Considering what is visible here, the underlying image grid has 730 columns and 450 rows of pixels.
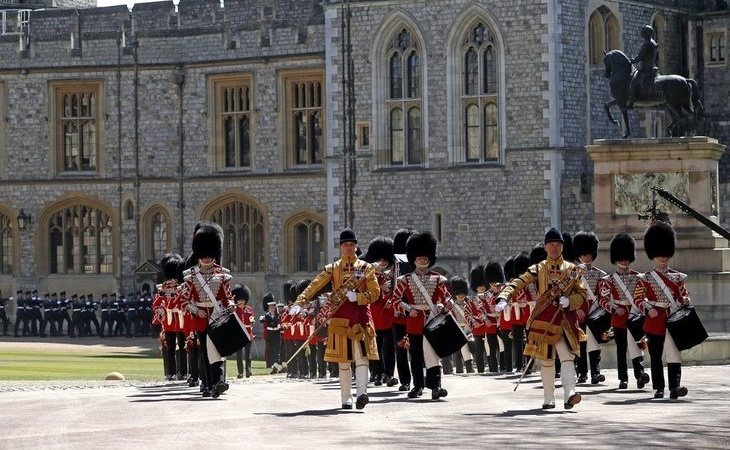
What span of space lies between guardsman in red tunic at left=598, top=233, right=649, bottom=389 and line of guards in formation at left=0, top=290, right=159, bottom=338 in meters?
24.5

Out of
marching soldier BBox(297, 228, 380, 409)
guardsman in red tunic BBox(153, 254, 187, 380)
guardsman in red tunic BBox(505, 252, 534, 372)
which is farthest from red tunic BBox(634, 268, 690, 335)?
guardsman in red tunic BBox(153, 254, 187, 380)

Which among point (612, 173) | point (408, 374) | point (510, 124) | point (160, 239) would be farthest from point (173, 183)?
point (408, 374)

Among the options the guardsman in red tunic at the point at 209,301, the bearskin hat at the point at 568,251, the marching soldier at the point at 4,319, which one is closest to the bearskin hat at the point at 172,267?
the guardsman in red tunic at the point at 209,301

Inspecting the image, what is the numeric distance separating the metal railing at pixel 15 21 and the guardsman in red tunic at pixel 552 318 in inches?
1294

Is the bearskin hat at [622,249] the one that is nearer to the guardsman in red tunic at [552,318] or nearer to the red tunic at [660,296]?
the red tunic at [660,296]

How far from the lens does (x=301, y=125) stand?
1843 inches

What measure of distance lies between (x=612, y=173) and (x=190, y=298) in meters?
11.7

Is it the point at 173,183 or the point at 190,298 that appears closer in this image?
the point at 190,298

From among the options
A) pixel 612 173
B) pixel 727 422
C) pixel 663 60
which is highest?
pixel 663 60

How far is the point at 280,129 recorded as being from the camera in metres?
46.7

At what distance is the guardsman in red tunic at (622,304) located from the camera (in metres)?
21.9

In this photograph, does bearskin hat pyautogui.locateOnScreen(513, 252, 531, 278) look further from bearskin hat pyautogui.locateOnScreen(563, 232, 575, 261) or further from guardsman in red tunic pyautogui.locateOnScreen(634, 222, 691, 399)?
guardsman in red tunic pyautogui.locateOnScreen(634, 222, 691, 399)

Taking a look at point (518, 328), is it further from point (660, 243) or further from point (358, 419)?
point (358, 419)

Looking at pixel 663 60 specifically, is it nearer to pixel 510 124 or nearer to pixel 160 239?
pixel 510 124
